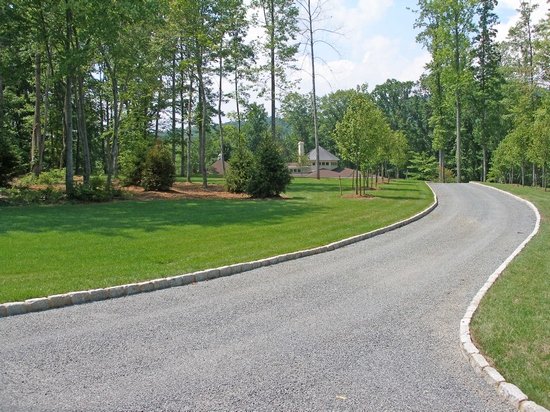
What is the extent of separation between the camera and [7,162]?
2061 cm

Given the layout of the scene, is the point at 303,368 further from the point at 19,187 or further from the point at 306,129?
the point at 306,129

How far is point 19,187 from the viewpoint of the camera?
2039 centimetres

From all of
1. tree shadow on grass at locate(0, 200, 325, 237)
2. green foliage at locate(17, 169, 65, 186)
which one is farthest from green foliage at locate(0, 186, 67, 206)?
green foliage at locate(17, 169, 65, 186)

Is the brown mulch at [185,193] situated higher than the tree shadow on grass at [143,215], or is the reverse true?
the brown mulch at [185,193]

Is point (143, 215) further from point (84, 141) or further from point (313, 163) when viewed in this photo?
point (313, 163)

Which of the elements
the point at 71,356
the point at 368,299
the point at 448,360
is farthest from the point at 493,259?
the point at 71,356

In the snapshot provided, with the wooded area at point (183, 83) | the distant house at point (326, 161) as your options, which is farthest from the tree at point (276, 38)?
the distant house at point (326, 161)

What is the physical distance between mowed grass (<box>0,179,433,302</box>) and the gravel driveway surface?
42.2 inches

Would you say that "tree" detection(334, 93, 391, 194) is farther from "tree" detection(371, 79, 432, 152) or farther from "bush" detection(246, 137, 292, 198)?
"tree" detection(371, 79, 432, 152)

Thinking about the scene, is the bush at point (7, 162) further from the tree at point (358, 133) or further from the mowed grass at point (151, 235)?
the tree at point (358, 133)

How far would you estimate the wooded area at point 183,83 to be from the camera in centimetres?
2059

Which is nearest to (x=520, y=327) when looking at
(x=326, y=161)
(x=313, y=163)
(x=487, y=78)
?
(x=487, y=78)

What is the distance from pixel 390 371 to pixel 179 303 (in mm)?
3429

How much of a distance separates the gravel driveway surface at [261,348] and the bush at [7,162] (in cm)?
1631
